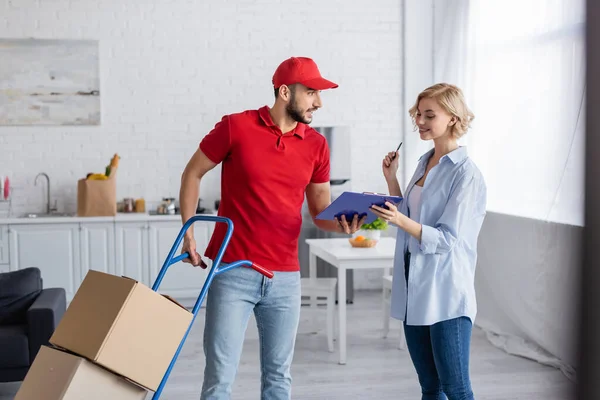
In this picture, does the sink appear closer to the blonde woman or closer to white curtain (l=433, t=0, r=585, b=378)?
white curtain (l=433, t=0, r=585, b=378)

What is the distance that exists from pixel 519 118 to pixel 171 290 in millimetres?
3295

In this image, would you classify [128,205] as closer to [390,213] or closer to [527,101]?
[527,101]

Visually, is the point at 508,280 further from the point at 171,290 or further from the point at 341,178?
the point at 171,290

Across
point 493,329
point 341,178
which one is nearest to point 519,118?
point 493,329

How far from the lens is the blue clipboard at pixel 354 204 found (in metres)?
2.22

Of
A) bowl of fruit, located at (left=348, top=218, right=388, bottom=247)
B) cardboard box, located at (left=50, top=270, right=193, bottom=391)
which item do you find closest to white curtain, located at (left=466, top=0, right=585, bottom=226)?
bowl of fruit, located at (left=348, top=218, right=388, bottom=247)

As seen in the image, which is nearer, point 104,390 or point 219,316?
point 104,390

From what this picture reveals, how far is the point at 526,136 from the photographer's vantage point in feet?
14.9

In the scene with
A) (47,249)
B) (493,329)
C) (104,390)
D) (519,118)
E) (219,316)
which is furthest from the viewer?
(47,249)

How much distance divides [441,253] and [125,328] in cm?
107

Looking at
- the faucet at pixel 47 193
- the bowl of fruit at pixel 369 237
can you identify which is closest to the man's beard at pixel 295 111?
the bowl of fruit at pixel 369 237

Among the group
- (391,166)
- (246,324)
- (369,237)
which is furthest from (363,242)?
(246,324)

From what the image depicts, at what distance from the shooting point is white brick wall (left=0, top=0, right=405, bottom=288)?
619cm

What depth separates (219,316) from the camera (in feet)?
7.37
